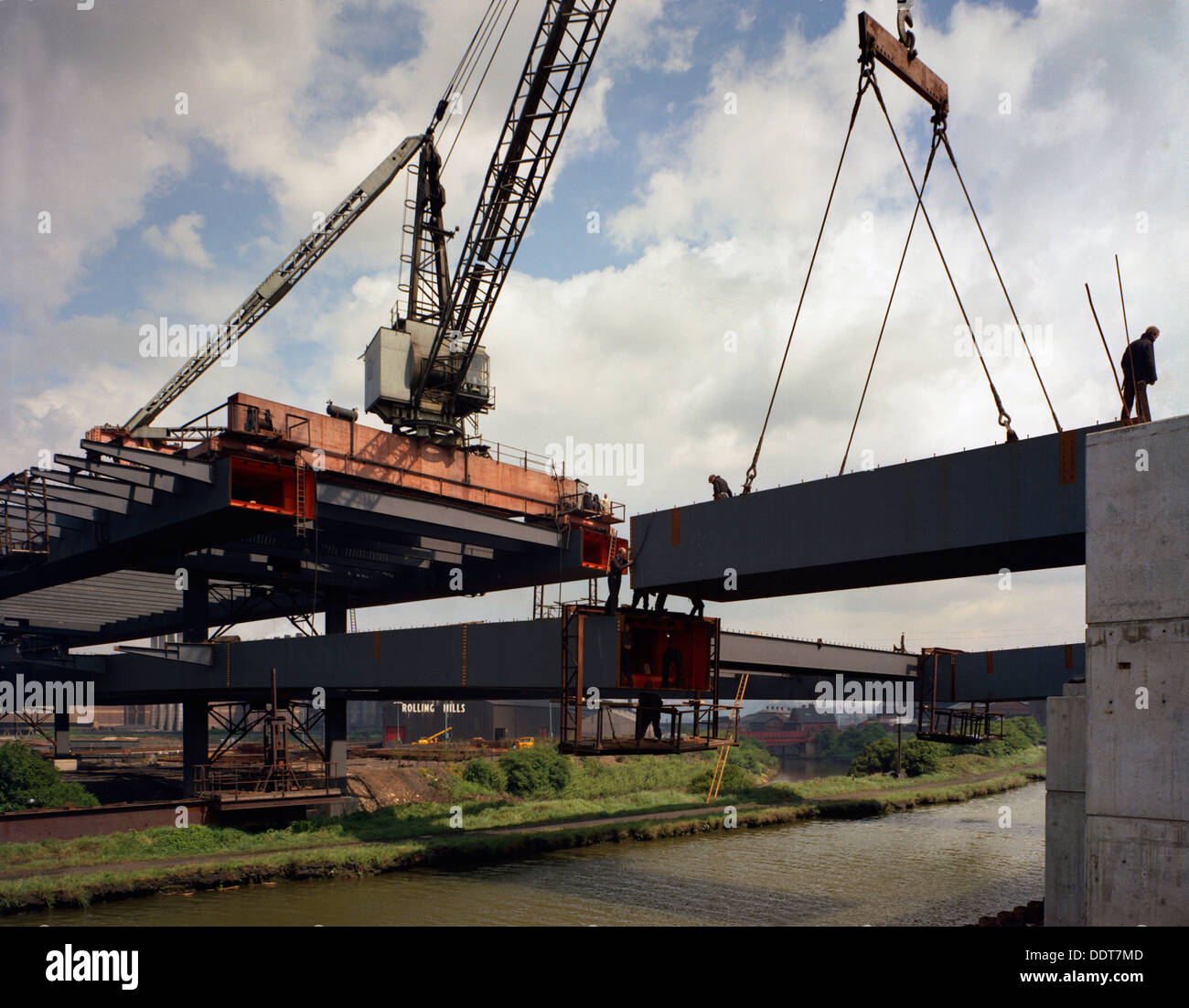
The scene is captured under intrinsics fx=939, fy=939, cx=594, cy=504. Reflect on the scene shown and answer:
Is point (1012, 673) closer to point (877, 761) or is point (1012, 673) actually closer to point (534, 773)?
point (877, 761)

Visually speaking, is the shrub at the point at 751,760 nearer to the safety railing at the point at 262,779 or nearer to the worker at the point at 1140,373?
the safety railing at the point at 262,779

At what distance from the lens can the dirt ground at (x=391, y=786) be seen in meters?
39.9

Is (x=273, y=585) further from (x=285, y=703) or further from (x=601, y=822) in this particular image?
(x=601, y=822)

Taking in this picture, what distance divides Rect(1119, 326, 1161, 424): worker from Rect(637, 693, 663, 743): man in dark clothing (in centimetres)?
1123

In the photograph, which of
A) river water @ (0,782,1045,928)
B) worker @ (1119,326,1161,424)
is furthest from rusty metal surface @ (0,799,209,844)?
worker @ (1119,326,1161,424)

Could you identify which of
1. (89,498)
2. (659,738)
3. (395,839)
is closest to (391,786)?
(395,839)

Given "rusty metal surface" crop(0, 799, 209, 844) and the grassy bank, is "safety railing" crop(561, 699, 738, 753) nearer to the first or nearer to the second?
the grassy bank

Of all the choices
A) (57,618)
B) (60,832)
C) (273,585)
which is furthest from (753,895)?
(57,618)

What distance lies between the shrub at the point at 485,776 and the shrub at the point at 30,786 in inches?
616

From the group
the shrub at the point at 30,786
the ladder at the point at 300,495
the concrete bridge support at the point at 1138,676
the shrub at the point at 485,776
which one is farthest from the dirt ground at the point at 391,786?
the concrete bridge support at the point at 1138,676

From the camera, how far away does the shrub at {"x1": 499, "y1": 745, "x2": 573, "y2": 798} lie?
44750 mm
